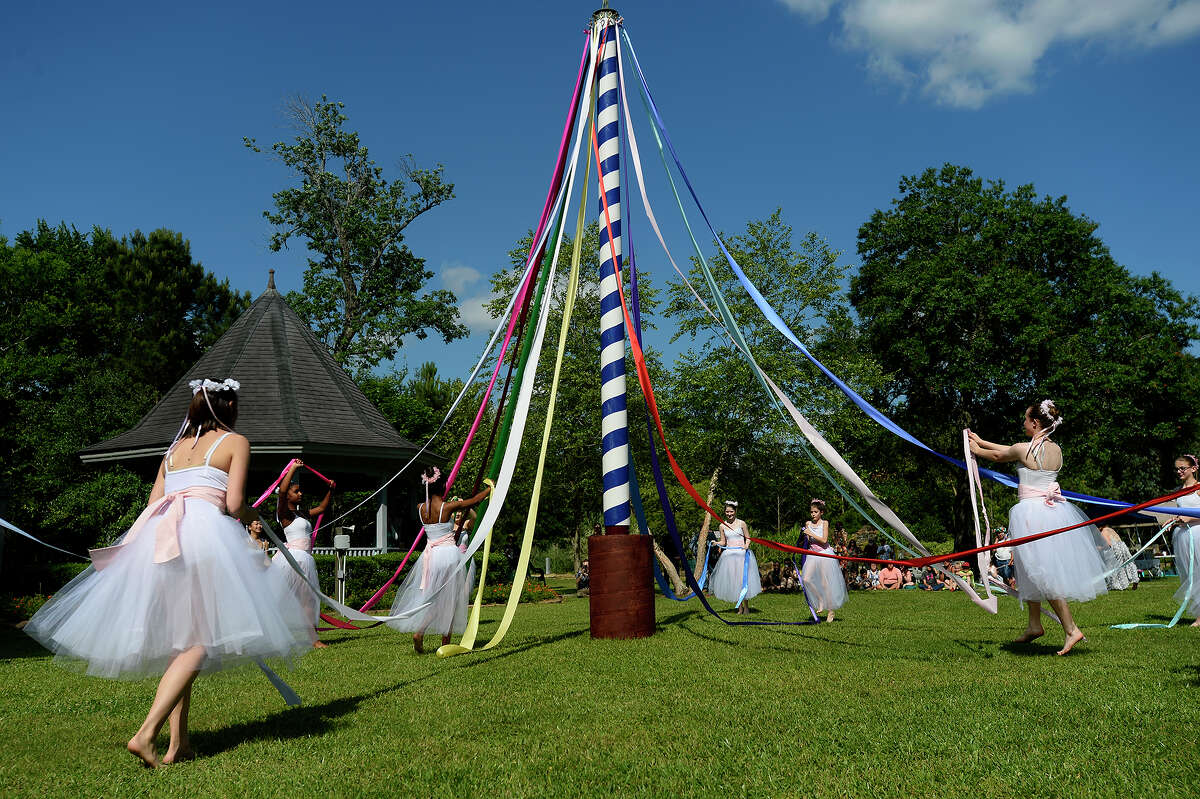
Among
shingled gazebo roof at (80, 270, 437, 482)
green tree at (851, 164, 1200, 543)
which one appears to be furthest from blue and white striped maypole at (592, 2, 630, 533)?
green tree at (851, 164, 1200, 543)

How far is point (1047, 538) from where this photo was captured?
7484 mm

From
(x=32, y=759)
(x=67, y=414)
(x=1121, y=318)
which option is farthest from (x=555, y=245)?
(x=1121, y=318)

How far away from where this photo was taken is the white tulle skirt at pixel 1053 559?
727 cm

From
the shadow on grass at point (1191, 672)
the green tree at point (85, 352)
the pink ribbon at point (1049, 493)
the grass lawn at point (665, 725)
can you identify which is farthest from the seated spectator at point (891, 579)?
the green tree at point (85, 352)

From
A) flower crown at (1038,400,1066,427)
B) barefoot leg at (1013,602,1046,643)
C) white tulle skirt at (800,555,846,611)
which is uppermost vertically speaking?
flower crown at (1038,400,1066,427)

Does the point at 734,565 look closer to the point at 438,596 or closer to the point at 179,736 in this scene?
the point at 438,596

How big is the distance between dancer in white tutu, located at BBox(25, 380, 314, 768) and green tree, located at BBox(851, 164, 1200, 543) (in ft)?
90.6

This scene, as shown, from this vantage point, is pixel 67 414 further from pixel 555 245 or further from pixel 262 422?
pixel 555 245

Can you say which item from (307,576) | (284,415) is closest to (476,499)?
(307,576)

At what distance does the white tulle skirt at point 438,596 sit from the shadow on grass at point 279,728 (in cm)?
280

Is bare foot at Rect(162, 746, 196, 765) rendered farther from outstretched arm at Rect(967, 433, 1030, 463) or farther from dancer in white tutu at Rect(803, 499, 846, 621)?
dancer in white tutu at Rect(803, 499, 846, 621)

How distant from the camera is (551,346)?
26547 mm

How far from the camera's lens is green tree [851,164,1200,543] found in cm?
2723

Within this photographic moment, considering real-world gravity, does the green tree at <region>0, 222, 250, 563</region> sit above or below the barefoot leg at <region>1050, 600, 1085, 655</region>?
above
